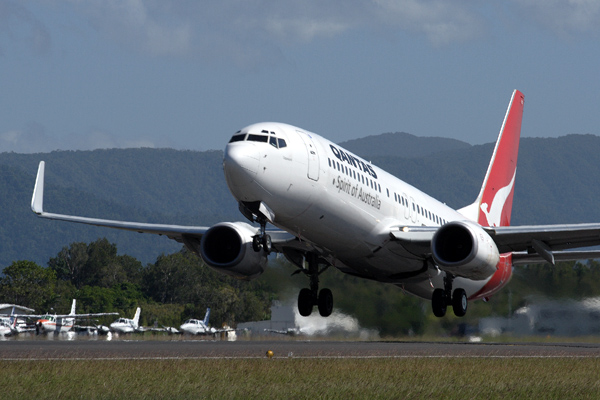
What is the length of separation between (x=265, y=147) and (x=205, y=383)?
7.19 metres

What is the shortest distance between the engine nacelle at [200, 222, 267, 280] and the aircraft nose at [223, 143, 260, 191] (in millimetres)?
6162

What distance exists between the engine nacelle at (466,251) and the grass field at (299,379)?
2.88 meters

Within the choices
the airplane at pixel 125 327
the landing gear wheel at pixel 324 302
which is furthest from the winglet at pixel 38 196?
the airplane at pixel 125 327

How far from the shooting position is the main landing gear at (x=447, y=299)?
3222 cm

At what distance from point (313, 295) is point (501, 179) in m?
14.3

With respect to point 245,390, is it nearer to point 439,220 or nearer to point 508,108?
point 439,220

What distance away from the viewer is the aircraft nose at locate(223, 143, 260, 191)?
23.3 meters

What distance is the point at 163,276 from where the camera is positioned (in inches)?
4786

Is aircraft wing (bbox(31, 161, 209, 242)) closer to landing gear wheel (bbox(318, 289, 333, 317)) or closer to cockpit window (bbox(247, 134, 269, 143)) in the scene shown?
landing gear wheel (bbox(318, 289, 333, 317))

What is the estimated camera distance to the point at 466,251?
28.4 meters

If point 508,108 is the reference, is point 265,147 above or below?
below

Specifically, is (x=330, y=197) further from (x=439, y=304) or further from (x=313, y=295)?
(x=439, y=304)

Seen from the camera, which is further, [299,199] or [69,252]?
[69,252]

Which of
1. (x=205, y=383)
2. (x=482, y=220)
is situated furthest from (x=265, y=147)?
(x=482, y=220)
